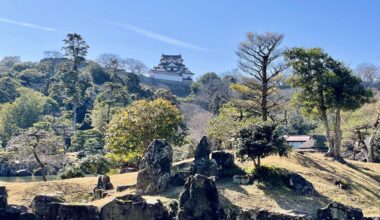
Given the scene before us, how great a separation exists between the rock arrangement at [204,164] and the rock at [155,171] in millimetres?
1526

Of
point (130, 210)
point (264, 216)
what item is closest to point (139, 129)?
point (130, 210)

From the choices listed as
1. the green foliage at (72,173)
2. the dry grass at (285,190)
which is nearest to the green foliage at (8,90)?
the green foliage at (72,173)

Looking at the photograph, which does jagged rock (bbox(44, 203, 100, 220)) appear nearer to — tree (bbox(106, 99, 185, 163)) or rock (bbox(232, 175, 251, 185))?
rock (bbox(232, 175, 251, 185))

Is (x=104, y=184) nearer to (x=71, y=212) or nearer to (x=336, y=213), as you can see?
(x=71, y=212)

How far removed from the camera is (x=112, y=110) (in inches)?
2830

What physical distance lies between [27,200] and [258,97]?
789 inches

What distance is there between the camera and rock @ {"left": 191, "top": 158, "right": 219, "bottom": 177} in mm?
26188

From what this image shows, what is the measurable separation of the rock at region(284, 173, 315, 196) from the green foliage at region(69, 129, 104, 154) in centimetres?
3744

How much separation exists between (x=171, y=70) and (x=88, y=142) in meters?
63.0

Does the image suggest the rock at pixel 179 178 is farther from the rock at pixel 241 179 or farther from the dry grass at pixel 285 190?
the rock at pixel 241 179

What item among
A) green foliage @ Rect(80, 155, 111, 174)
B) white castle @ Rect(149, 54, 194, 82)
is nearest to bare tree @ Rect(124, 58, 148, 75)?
white castle @ Rect(149, 54, 194, 82)

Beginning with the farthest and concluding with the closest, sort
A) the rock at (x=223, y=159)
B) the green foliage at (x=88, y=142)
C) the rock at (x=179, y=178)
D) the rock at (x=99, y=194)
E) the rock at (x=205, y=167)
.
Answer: the green foliage at (x=88, y=142) < the rock at (x=223, y=159) < the rock at (x=205, y=167) < the rock at (x=179, y=178) < the rock at (x=99, y=194)

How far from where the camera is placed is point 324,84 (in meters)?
33.3

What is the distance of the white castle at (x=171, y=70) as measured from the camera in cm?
11875
